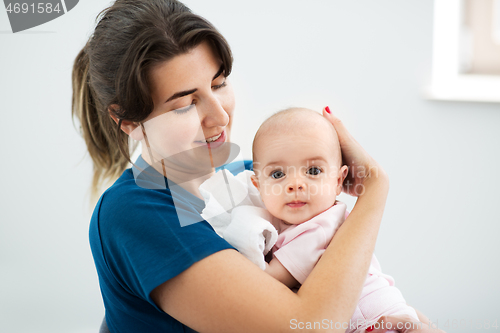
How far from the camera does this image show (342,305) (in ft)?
2.43

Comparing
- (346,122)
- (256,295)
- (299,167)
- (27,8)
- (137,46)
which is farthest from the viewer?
(346,122)

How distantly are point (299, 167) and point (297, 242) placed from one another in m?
0.18

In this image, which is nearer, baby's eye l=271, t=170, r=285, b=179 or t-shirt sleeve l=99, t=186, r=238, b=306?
t-shirt sleeve l=99, t=186, r=238, b=306

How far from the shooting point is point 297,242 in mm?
900

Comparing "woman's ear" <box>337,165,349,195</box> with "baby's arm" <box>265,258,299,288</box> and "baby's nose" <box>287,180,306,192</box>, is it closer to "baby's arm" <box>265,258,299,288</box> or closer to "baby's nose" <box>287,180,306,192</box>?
"baby's nose" <box>287,180,306,192</box>

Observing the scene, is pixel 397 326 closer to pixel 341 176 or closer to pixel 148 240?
pixel 341 176

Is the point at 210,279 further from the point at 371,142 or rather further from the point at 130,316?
the point at 371,142

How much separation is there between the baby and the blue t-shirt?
127 millimetres

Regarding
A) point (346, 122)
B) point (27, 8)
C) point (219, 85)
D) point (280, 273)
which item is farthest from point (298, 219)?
point (27, 8)

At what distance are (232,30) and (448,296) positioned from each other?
1.77 meters

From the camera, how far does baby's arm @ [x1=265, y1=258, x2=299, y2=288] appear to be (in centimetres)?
87

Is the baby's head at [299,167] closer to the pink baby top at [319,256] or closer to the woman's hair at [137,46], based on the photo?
the pink baby top at [319,256]

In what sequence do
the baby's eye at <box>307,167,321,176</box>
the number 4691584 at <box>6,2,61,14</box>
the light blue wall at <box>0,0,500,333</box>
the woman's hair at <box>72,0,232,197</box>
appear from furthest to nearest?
1. the light blue wall at <box>0,0,500,333</box>
2. the number 4691584 at <box>6,2,61,14</box>
3. the baby's eye at <box>307,167,321,176</box>
4. the woman's hair at <box>72,0,232,197</box>

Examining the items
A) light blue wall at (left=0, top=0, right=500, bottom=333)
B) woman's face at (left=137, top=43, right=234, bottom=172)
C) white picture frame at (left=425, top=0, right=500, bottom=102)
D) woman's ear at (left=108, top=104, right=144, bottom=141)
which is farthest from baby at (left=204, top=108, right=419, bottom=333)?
white picture frame at (left=425, top=0, right=500, bottom=102)
